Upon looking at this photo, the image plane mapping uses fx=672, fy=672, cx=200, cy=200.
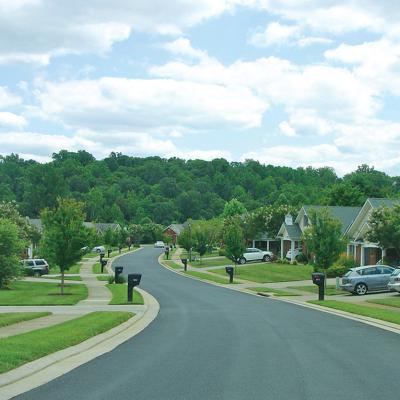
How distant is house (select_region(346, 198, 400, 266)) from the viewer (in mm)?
50781

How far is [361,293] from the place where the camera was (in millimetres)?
35812

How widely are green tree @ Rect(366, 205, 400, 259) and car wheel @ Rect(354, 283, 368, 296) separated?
7.63 metres

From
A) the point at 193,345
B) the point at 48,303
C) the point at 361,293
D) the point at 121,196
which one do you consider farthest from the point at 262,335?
the point at 121,196

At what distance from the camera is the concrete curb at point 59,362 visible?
977 centimetres

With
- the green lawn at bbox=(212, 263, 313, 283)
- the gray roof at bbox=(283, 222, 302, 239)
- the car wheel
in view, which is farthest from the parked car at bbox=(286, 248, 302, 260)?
the car wheel

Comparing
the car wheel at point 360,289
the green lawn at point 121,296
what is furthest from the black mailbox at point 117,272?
the car wheel at point 360,289

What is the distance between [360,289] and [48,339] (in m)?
24.4

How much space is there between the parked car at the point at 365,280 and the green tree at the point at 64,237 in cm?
1488

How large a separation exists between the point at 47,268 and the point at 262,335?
40.9 m

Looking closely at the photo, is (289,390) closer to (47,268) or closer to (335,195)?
(47,268)

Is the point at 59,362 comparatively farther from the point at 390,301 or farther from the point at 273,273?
the point at 273,273

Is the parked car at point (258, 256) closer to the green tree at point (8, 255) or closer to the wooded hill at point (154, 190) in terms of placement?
the green tree at point (8, 255)

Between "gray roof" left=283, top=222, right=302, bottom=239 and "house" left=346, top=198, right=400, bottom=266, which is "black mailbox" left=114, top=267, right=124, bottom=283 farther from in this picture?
"gray roof" left=283, top=222, right=302, bottom=239

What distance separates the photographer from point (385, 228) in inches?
1730
